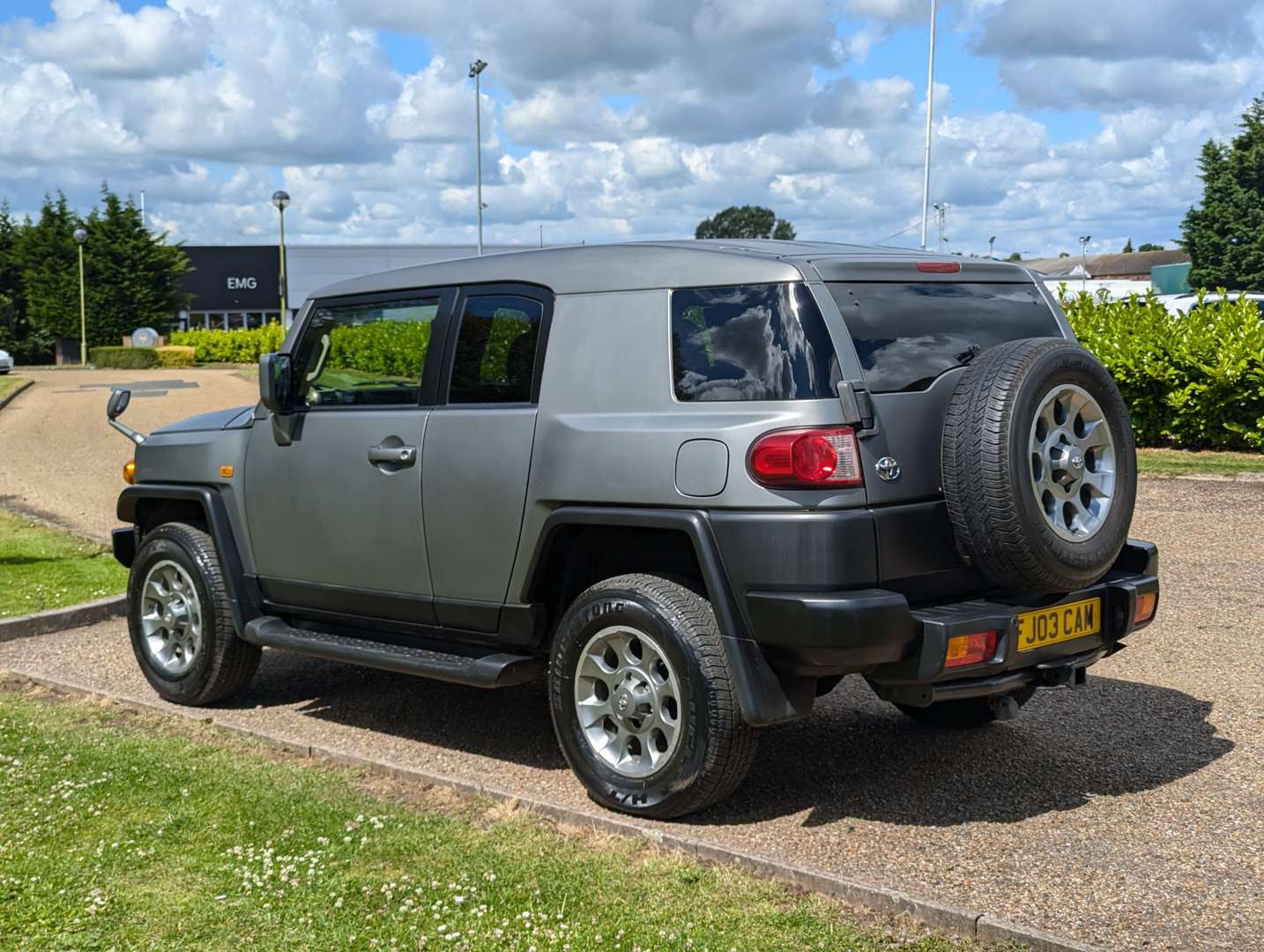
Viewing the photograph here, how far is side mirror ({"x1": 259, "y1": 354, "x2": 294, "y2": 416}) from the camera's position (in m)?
6.18

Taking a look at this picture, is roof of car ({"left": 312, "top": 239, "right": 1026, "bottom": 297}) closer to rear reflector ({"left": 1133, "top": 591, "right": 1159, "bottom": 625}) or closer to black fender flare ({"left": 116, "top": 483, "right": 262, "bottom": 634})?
rear reflector ({"left": 1133, "top": 591, "right": 1159, "bottom": 625})

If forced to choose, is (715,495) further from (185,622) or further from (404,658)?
(185,622)

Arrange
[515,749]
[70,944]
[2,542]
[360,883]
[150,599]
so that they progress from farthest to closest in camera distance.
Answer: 1. [2,542]
2. [150,599]
3. [515,749]
4. [360,883]
5. [70,944]

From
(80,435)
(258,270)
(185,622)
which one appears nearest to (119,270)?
(258,270)

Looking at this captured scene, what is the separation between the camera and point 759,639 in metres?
4.52

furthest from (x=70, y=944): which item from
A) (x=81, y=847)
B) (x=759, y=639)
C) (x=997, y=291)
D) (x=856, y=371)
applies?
(x=997, y=291)

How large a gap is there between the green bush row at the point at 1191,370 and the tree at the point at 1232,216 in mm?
48349

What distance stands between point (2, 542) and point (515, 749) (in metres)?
7.14

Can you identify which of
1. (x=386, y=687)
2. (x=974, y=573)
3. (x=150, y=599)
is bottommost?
(x=386, y=687)

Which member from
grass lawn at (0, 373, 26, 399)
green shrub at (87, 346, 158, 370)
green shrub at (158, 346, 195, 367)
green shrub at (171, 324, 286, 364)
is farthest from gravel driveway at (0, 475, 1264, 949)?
green shrub at (171, 324, 286, 364)

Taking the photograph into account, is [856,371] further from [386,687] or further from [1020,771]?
[386,687]

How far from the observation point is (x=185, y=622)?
6.74 meters

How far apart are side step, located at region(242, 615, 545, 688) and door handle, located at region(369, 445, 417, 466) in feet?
2.54

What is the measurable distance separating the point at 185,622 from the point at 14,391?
26.8 metres
